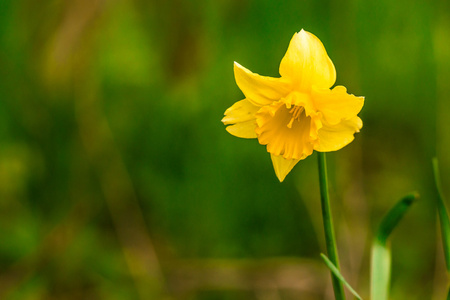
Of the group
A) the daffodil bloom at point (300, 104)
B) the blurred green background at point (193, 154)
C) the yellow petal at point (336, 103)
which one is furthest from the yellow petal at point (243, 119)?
the blurred green background at point (193, 154)

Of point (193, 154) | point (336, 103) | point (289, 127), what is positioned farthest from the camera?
point (193, 154)

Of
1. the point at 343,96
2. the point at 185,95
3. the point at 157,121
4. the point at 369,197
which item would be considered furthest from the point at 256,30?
the point at 343,96

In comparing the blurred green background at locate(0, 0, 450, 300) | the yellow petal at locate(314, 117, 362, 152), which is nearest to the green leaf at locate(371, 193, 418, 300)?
the yellow petal at locate(314, 117, 362, 152)

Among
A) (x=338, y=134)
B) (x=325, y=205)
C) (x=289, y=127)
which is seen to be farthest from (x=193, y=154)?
(x=325, y=205)

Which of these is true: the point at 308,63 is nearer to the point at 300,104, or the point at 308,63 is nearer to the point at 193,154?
the point at 300,104

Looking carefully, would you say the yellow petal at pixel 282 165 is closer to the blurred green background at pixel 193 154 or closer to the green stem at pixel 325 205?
the green stem at pixel 325 205

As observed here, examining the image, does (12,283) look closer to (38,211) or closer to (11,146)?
(38,211)
